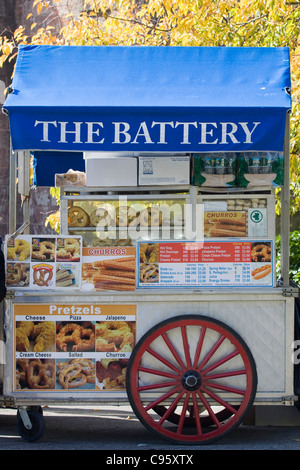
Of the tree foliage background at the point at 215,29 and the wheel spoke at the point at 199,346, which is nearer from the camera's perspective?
the wheel spoke at the point at 199,346

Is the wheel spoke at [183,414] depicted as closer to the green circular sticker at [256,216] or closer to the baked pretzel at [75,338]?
the baked pretzel at [75,338]

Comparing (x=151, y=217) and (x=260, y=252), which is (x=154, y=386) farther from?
(x=151, y=217)

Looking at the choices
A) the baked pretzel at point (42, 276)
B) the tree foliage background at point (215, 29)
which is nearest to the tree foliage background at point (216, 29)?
the tree foliage background at point (215, 29)

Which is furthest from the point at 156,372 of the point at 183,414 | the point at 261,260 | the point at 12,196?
the point at 12,196

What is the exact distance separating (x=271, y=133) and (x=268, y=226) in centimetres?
108

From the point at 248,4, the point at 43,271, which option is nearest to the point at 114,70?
the point at 43,271

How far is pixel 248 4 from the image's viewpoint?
8.00 m

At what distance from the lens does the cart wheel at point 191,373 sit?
5.08 meters

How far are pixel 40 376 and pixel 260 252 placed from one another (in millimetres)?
1924

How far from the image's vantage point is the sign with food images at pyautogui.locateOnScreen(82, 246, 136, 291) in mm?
5223

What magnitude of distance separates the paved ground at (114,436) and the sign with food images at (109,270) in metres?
1.17

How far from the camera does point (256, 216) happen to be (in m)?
5.85

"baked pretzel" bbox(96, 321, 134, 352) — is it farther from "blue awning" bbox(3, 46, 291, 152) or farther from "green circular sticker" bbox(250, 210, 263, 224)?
"green circular sticker" bbox(250, 210, 263, 224)
